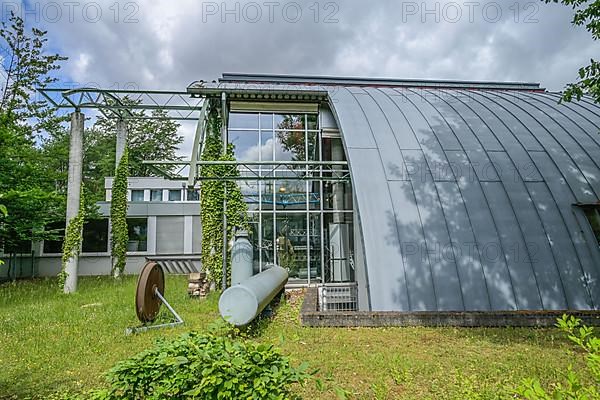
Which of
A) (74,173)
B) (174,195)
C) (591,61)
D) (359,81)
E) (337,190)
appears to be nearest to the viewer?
(591,61)

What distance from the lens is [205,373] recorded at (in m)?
2.44

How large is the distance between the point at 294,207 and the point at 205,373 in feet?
37.4

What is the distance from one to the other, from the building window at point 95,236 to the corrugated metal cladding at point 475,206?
17.0 m

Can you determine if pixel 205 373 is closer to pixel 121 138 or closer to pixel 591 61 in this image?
pixel 591 61

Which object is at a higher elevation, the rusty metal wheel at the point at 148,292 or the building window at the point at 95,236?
the building window at the point at 95,236

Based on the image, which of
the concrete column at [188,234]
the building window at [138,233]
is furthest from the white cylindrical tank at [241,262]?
the building window at [138,233]

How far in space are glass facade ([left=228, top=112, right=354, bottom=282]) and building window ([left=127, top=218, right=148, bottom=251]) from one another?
1143 cm

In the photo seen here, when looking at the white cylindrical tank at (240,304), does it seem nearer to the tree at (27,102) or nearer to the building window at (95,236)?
the tree at (27,102)

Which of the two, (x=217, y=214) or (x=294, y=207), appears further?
(x=294, y=207)

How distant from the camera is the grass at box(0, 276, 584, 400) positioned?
466 centimetres

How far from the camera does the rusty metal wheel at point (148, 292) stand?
24.5 feet

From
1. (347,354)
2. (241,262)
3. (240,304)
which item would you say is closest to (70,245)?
(241,262)

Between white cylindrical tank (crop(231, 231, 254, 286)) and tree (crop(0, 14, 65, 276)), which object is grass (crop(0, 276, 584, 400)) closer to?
white cylindrical tank (crop(231, 231, 254, 286))

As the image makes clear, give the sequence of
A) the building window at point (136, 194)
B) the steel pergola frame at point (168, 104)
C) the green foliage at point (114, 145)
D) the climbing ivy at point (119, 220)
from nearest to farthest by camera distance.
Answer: the steel pergola frame at point (168, 104) → the climbing ivy at point (119, 220) → the building window at point (136, 194) → the green foliage at point (114, 145)
